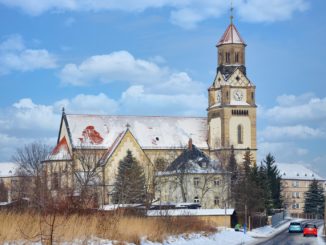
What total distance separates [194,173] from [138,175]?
8.42m

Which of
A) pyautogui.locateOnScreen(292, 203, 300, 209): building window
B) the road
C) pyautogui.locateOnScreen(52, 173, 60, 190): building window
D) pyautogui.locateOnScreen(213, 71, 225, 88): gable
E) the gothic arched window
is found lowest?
the road

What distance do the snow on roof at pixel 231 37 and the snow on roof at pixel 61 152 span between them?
92.4 ft

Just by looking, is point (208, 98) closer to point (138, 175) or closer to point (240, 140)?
point (240, 140)

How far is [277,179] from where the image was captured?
102188mm

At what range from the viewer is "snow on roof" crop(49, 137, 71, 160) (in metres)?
99.4

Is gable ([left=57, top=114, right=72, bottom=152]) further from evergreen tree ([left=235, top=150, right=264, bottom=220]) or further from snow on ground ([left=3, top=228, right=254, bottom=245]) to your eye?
snow on ground ([left=3, top=228, right=254, bottom=245])

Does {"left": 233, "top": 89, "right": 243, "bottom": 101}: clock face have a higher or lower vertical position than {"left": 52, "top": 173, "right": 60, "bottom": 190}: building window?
higher

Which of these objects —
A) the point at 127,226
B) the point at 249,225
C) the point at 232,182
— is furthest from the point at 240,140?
the point at 127,226

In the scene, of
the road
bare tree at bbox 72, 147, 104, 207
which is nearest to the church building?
bare tree at bbox 72, 147, 104, 207

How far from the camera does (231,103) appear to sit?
105 m

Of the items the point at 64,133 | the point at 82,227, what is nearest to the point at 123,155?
the point at 64,133

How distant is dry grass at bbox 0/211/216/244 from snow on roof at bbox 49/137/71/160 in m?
65.3

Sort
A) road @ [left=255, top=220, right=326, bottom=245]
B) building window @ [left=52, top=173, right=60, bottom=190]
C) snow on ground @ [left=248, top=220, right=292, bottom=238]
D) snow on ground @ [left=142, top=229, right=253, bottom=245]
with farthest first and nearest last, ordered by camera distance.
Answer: snow on ground @ [left=248, top=220, right=292, bottom=238] → road @ [left=255, top=220, right=326, bottom=245] → building window @ [left=52, top=173, right=60, bottom=190] → snow on ground @ [left=142, top=229, right=253, bottom=245]

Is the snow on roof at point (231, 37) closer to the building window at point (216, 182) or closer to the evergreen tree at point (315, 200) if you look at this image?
the building window at point (216, 182)
